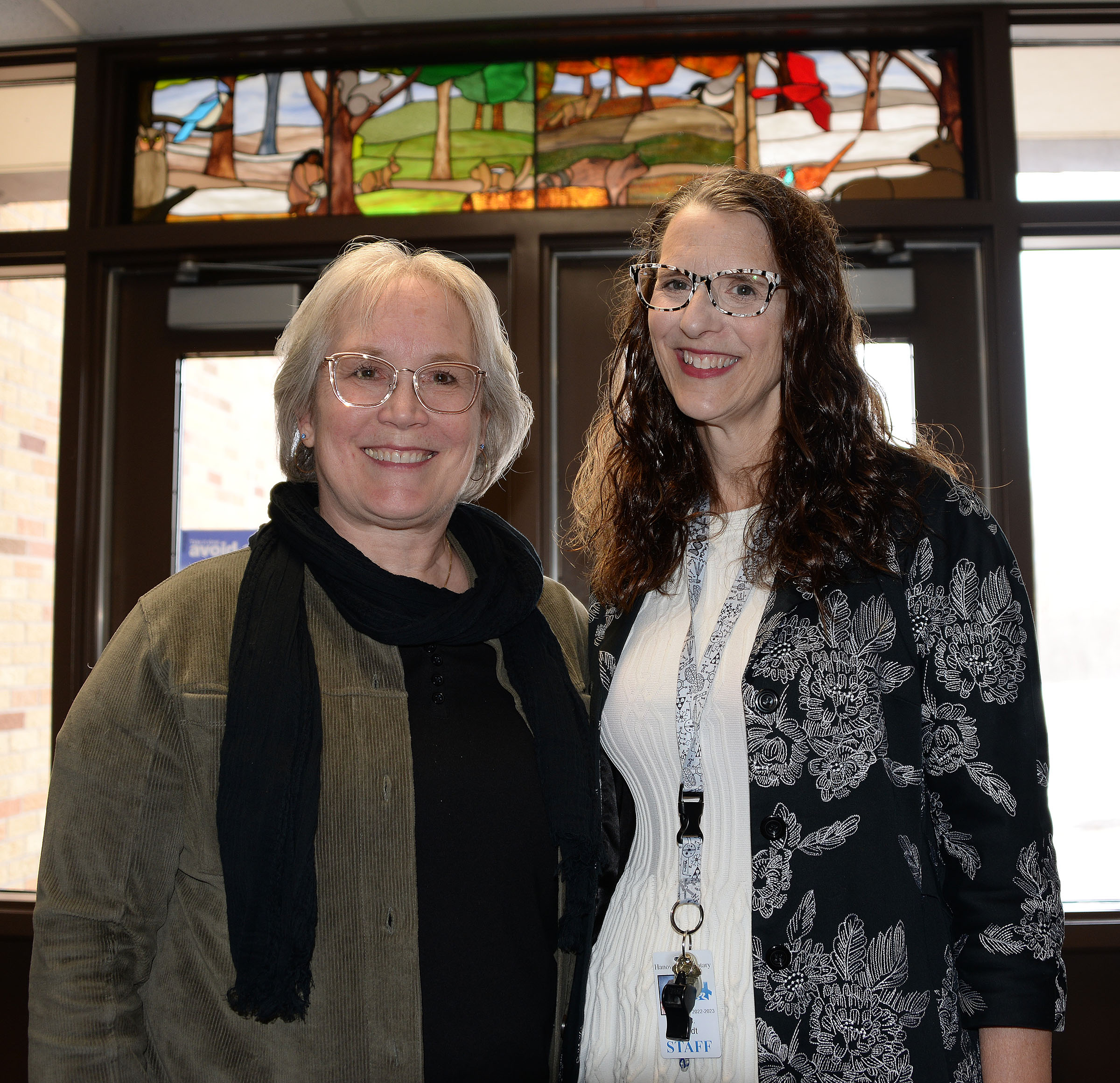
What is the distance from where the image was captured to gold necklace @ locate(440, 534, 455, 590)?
153cm

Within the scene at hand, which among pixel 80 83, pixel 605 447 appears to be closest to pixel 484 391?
pixel 605 447

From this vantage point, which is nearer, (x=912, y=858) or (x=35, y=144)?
(x=912, y=858)

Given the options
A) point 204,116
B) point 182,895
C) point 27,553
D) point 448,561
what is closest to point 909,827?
point 448,561

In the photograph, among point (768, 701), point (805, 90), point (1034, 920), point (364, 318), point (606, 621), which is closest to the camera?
point (1034, 920)

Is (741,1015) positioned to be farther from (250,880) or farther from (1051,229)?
(1051,229)

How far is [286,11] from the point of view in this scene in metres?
2.89

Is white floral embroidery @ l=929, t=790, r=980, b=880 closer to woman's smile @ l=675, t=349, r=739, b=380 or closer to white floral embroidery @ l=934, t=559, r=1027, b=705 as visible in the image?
white floral embroidery @ l=934, t=559, r=1027, b=705

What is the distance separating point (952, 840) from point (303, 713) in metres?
0.84

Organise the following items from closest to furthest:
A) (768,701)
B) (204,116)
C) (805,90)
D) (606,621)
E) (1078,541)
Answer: (768,701) → (606,621) → (1078,541) → (805,90) → (204,116)

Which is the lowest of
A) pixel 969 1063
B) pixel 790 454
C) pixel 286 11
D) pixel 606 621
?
pixel 969 1063

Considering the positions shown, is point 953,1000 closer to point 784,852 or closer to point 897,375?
point 784,852

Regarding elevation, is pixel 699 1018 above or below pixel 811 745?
below

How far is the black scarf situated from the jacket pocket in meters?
0.03

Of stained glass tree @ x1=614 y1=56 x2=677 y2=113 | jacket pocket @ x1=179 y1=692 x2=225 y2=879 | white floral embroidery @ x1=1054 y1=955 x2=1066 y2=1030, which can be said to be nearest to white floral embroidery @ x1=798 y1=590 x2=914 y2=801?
white floral embroidery @ x1=1054 y1=955 x2=1066 y2=1030
